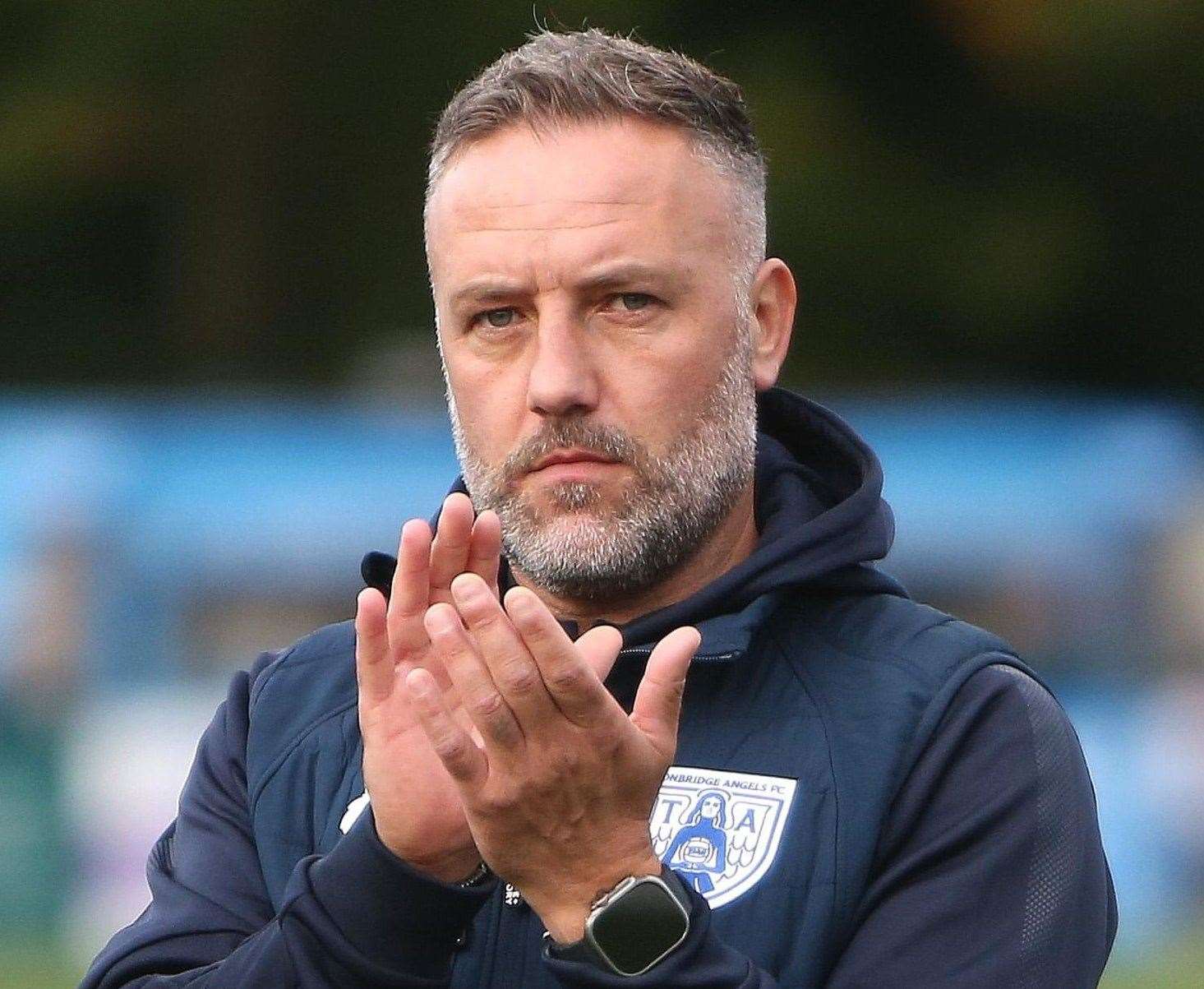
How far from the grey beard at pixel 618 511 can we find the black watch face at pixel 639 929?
2.25 ft

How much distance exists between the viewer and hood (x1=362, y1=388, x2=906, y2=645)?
114 inches

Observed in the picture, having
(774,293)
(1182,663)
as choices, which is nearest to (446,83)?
(1182,663)

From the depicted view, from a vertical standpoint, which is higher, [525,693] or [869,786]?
[525,693]

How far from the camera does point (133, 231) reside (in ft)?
56.7

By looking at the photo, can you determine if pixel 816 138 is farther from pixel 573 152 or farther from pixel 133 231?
pixel 573 152

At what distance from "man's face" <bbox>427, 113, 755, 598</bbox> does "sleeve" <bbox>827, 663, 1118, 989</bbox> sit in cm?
53

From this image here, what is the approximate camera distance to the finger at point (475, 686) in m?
2.35

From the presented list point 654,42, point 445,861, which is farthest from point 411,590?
point 654,42

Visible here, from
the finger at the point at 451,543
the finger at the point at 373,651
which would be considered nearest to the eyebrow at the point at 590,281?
the finger at the point at 451,543

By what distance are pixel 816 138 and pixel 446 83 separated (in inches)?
108

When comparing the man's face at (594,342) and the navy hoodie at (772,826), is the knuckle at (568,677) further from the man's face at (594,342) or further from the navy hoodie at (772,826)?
the man's face at (594,342)

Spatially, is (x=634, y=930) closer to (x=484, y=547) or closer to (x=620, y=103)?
(x=484, y=547)

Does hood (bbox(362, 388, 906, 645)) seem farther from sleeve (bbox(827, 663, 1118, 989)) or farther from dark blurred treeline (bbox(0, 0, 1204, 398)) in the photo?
dark blurred treeline (bbox(0, 0, 1204, 398))

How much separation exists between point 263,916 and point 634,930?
0.67 m
